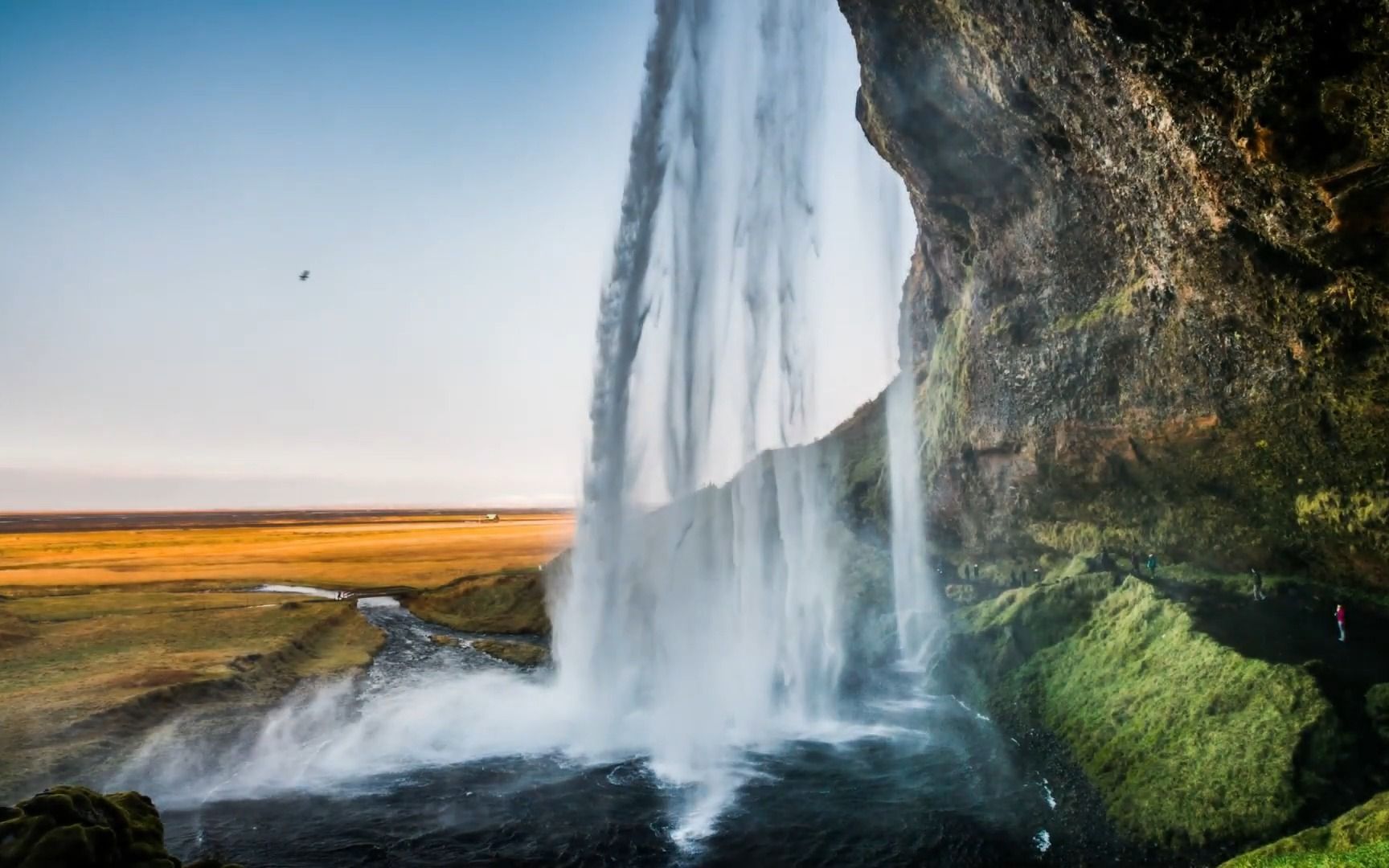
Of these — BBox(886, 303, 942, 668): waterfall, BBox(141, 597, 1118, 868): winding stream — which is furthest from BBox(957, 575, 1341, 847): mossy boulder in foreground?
BBox(886, 303, 942, 668): waterfall

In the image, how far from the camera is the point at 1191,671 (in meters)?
19.2

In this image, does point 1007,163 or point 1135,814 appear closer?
point 1135,814

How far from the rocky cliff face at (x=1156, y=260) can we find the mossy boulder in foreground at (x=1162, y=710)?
221 inches

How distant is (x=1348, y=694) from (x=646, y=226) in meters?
28.7

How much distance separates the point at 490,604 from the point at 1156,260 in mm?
46557

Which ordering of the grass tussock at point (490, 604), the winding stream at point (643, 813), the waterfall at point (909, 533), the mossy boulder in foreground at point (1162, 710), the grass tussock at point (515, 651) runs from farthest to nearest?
1. the grass tussock at point (490, 604)
2. the waterfall at point (909, 533)
3. the grass tussock at point (515, 651)
4. the winding stream at point (643, 813)
5. the mossy boulder in foreground at point (1162, 710)

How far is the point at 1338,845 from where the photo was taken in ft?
38.2

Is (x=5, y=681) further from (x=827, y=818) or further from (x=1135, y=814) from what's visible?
(x=1135, y=814)

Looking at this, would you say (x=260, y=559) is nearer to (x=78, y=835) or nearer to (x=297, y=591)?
(x=297, y=591)

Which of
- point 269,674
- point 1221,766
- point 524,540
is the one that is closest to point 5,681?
point 269,674

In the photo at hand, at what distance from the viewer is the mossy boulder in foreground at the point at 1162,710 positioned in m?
15.0

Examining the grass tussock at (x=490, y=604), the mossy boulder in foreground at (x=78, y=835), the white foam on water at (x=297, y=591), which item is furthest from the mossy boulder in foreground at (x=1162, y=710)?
the white foam on water at (x=297, y=591)

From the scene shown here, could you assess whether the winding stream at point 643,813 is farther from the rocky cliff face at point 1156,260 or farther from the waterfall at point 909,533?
the waterfall at point 909,533

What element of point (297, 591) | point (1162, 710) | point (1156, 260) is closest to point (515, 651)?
point (1162, 710)
